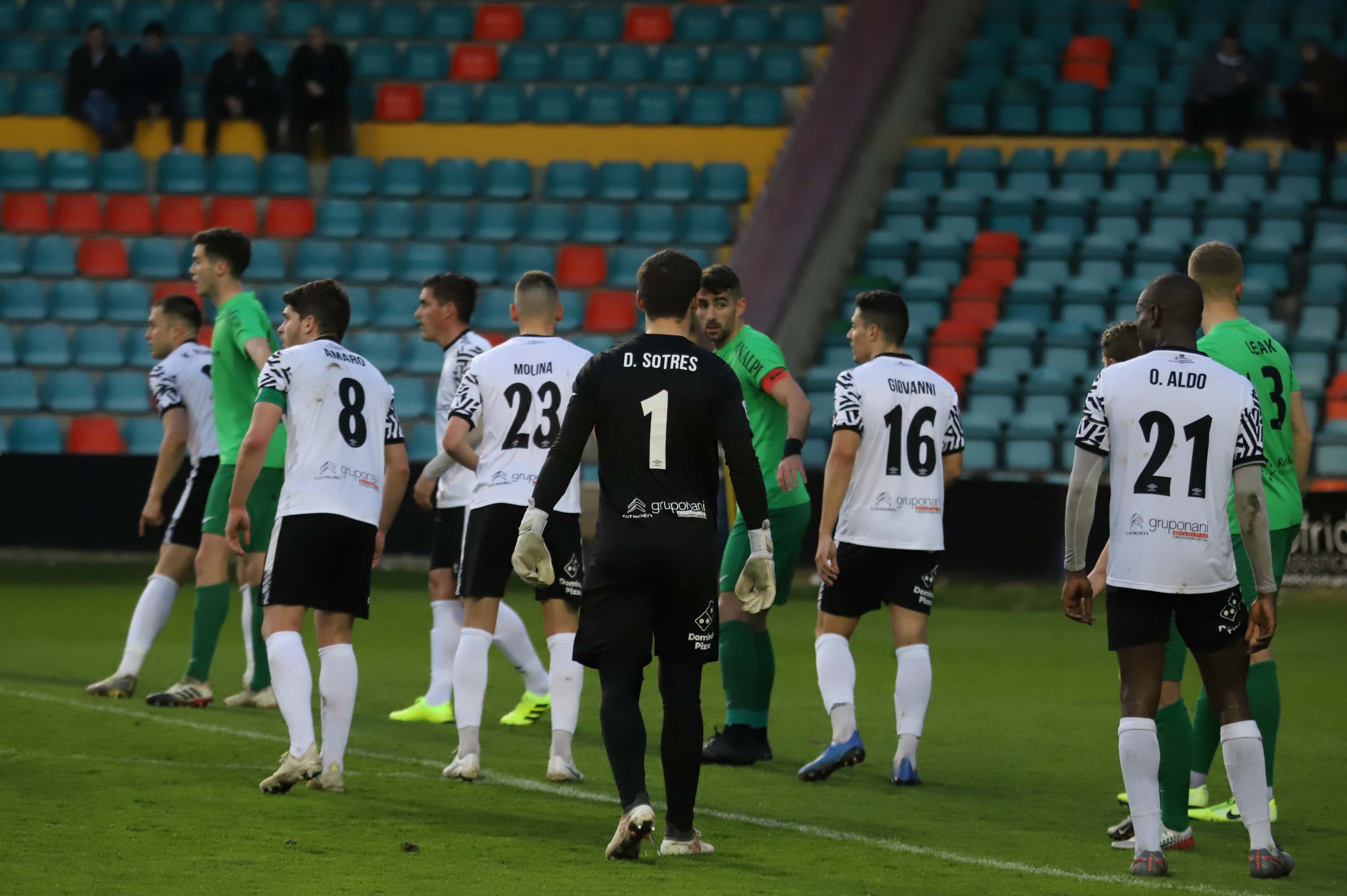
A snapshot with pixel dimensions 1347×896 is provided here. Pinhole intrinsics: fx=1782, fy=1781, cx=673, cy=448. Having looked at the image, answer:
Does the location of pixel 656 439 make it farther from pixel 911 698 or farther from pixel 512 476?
pixel 911 698

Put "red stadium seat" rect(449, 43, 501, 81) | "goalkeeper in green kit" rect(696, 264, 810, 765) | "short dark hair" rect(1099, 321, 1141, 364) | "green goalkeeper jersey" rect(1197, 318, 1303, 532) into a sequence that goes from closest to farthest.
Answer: "green goalkeeper jersey" rect(1197, 318, 1303, 532), "short dark hair" rect(1099, 321, 1141, 364), "goalkeeper in green kit" rect(696, 264, 810, 765), "red stadium seat" rect(449, 43, 501, 81)

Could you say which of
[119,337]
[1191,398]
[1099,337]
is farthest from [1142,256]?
[1191,398]

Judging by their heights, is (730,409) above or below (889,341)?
below

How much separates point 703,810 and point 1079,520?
205 cm

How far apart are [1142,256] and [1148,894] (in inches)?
589

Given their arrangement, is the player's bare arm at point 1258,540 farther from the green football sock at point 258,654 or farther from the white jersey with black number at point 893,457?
the green football sock at point 258,654

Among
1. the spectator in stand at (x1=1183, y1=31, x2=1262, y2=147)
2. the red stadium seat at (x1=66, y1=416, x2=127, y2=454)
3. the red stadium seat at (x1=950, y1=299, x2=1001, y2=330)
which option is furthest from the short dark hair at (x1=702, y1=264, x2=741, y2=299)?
the spectator in stand at (x1=1183, y1=31, x2=1262, y2=147)

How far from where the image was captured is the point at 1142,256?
64.4ft

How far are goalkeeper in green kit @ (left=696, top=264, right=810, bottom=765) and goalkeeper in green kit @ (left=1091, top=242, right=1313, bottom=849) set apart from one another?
2027 mm

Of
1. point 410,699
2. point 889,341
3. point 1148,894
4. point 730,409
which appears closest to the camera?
point 1148,894

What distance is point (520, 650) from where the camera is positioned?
9.18 meters

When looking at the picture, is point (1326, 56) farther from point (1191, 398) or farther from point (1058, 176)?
Answer: point (1191, 398)

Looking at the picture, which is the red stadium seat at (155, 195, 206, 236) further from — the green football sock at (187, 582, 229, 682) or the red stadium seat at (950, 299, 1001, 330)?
the green football sock at (187, 582, 229, 682)

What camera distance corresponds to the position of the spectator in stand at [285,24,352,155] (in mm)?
20688
